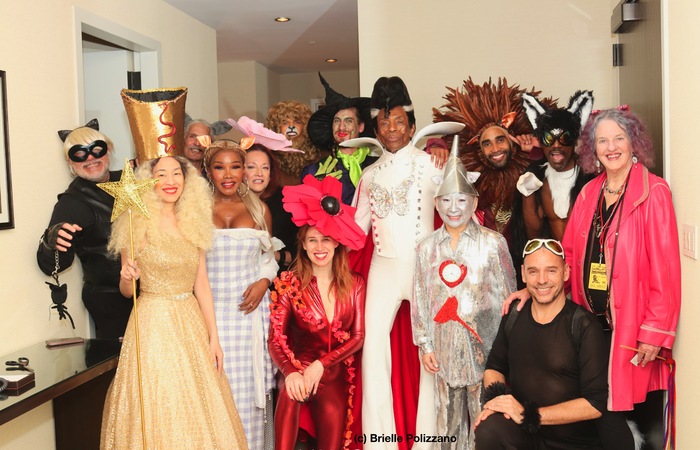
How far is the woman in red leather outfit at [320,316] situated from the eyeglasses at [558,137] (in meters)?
1.14

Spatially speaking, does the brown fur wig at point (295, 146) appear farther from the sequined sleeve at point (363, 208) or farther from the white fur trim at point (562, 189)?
the white fur trim at point (562, 189)

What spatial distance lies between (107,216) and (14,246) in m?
0.52

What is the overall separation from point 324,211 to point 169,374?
44.4 inches

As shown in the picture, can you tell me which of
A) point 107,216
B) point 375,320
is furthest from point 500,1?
point 107,216

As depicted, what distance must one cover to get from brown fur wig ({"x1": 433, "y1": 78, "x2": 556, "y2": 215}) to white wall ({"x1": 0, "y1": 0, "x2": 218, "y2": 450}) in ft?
7.96

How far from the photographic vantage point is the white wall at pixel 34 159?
11.7 ft

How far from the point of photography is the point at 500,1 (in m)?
5.40

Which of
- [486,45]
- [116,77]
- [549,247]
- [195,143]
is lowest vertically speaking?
[549,247]

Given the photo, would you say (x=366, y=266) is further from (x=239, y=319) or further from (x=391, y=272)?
(x=239, y=319)

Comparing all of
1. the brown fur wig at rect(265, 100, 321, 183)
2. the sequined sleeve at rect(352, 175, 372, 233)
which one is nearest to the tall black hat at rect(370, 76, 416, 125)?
the sequined sleeve at rect(352, 175, 372, 233)

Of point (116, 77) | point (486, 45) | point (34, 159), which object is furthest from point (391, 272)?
point (116, 77)

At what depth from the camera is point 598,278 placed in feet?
10.3

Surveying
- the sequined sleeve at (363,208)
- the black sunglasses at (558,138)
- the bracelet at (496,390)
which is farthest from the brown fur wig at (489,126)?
the bracelet at (496,390)

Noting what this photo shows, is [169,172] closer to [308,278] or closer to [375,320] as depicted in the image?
[308,278]
